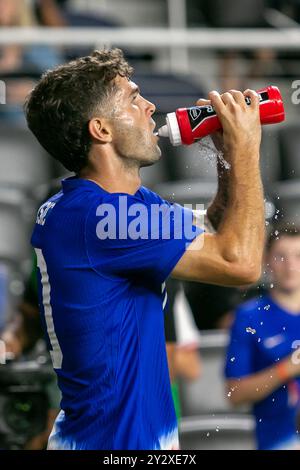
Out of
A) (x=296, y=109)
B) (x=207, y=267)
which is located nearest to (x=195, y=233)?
(x=207, y=267)

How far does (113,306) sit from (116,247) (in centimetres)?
11

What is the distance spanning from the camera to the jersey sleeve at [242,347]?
312 centimetres

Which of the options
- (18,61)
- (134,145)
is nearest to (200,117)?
(134,145)

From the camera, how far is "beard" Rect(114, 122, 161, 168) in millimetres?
2121

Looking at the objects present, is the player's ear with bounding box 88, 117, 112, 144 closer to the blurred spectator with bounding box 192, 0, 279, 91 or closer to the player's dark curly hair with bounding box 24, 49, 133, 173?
the player's dark curly hair with bounding box 24, 49, 133, 173

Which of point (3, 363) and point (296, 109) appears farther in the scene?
point (296, 109)

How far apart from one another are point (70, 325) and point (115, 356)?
110 mm

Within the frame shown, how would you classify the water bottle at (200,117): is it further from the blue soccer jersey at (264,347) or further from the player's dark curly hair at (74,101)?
the blue soccer jersey at (264,347)

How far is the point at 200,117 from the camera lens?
2.08 m

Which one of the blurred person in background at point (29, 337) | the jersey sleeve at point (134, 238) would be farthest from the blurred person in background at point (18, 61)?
the jersey sleeve at point (134, 238)

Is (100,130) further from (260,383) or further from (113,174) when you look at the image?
(260,383)

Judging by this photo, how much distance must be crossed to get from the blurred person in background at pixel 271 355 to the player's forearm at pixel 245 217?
945mm

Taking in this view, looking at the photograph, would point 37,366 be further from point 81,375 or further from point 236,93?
point 236,93

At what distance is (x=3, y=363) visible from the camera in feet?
10.4
